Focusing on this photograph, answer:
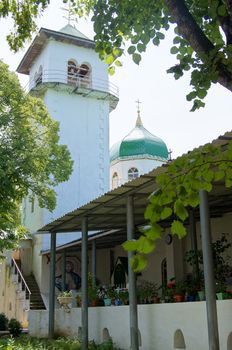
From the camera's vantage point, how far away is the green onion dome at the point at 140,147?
3397 centimetres

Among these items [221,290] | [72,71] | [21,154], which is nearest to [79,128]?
[72,71]

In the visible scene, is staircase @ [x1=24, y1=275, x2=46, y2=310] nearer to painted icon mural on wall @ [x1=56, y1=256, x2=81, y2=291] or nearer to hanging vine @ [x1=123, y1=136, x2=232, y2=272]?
painted icon mural on wall @ [x1=56, y1=256, x2=81, y2=291]

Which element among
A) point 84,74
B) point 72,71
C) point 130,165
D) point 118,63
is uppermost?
point 84,74

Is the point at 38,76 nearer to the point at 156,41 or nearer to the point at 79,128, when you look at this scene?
the point at 79,128

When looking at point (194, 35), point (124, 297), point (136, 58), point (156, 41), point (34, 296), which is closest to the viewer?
point (194, 35)

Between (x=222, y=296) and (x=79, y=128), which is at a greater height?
(x=79, y=128)

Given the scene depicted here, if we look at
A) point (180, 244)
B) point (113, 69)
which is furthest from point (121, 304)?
point (113, 69)

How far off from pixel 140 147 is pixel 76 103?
7.26 meters

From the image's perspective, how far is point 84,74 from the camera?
29.9 m

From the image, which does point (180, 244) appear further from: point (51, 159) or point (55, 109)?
point (55, 109)

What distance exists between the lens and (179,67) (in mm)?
4023

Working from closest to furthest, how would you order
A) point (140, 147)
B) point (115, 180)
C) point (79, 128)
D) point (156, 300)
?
point (156, 300), point (79, 128), point (140, 147), point (115, 180)

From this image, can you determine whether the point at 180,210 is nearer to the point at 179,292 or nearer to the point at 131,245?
the point at 131,245

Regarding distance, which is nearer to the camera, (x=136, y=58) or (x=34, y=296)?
(x=136, y=58)
